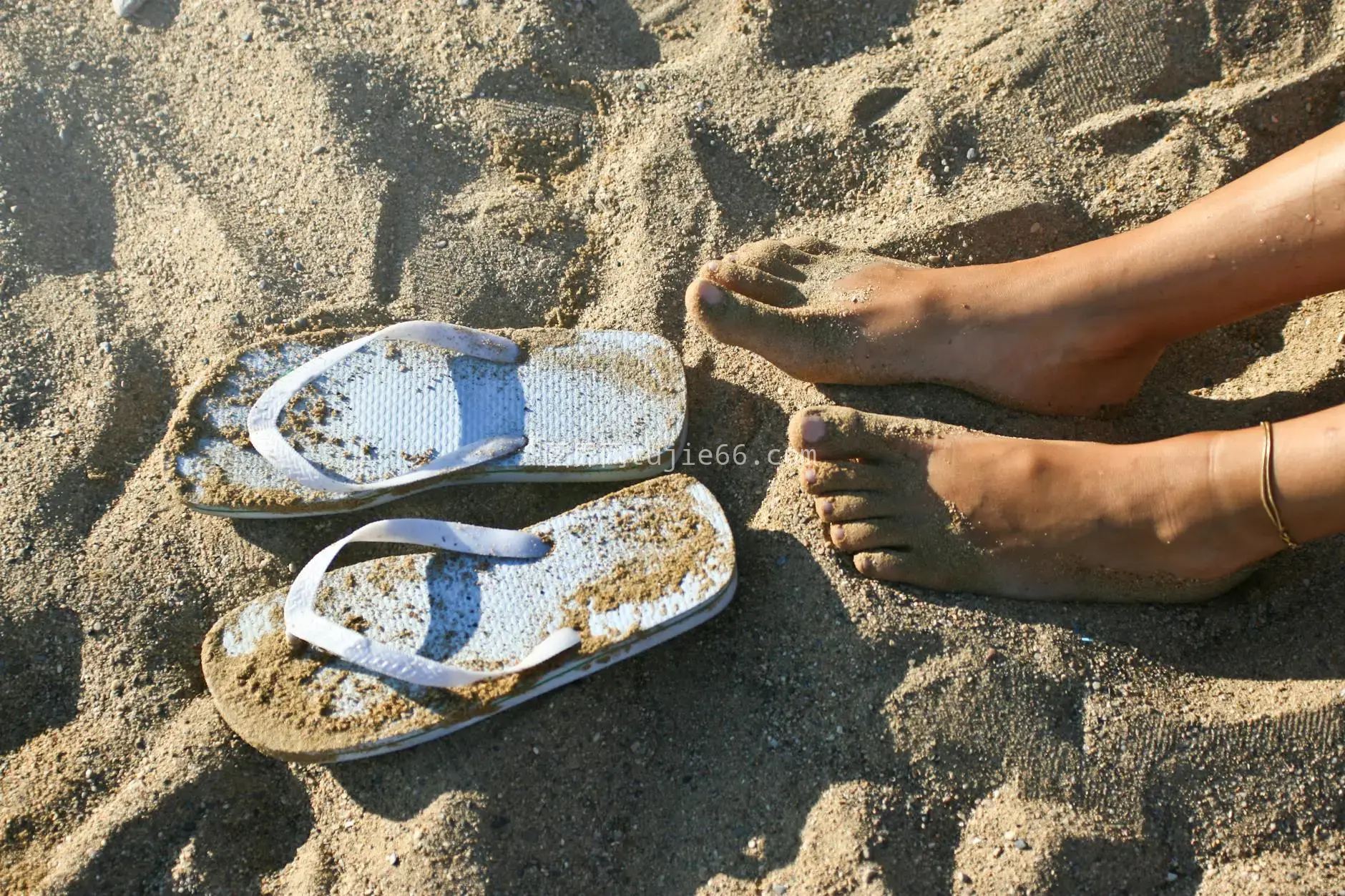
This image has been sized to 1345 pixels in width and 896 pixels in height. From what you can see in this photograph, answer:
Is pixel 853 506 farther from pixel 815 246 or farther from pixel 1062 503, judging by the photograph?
pixel 815 246

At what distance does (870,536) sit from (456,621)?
61cm

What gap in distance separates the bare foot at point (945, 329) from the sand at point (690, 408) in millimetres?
57

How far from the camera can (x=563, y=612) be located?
138 centimetres

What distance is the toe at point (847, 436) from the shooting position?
4.81 feet

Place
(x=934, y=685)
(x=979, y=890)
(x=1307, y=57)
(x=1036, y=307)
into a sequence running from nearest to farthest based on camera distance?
(x=979, y=890)
(x=934, y=685)
(x=1036, y=307)
(x=1307, y=57)

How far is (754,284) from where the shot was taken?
63.9 inches

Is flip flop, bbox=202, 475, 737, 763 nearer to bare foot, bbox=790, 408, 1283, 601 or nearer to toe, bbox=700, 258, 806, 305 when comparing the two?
bare foot, bbox=790, 408, 1283, 601

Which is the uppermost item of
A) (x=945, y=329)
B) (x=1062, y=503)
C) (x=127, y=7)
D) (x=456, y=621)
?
(x=127, y=7)

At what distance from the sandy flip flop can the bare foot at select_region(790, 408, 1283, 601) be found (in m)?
0.30

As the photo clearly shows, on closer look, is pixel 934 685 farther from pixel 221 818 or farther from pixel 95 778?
pixel 95 778

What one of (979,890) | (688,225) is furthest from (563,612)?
(688,225)

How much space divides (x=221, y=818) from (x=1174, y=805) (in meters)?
1.24

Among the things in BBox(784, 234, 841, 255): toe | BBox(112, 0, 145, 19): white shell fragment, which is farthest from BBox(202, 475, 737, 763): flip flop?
BBox(112, 0, 145, 19): white shell fragment

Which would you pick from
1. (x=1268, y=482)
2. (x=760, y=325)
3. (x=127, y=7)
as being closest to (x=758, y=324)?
(x=760, y=325)
